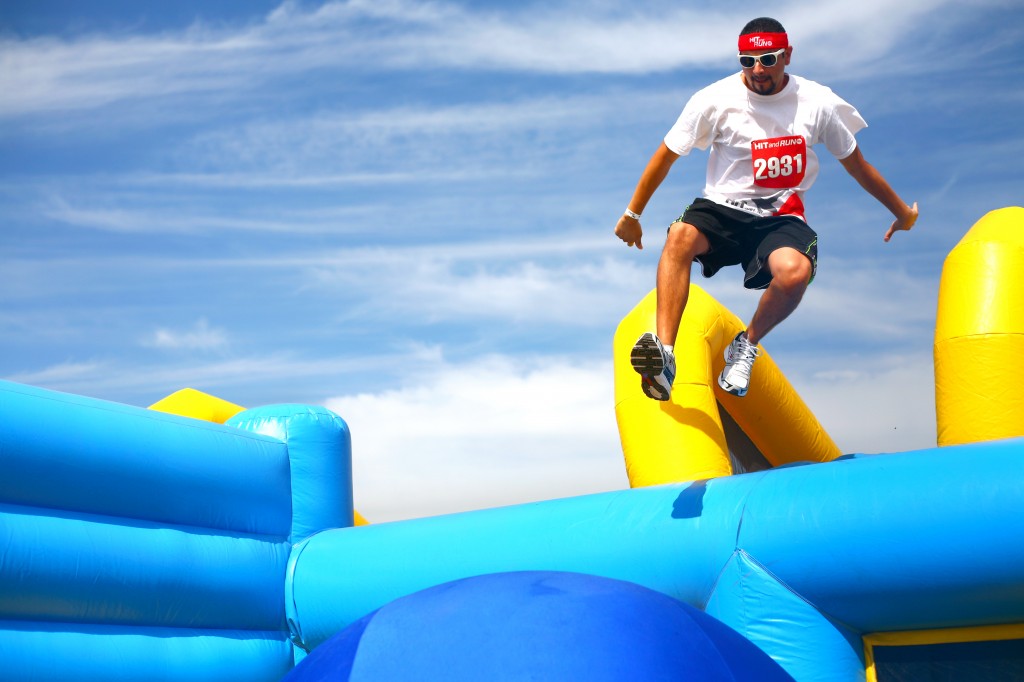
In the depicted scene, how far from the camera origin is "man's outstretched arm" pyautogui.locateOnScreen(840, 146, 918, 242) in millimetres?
3457

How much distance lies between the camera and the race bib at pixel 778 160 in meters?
3.27

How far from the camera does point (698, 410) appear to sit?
389 cm

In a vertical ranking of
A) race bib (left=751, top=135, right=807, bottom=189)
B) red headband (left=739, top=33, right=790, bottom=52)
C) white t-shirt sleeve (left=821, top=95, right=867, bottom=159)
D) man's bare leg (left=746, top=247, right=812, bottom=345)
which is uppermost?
red headband (left=739, top=33, right=790, bottom=52)

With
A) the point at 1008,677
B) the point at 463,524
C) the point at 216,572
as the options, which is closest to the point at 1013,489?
the point at 1008,677

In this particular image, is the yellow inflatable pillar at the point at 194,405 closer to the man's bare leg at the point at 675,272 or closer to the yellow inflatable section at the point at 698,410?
the yellow inflatable section at the point at 698,410

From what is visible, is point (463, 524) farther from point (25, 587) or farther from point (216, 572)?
point (25, 587)

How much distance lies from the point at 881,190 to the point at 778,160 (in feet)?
1.57

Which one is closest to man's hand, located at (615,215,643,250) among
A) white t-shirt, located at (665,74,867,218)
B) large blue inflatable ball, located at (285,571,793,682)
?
white t-shirt, located at (665,74,867,218)

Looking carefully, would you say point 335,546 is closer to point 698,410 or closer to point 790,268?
point 698,410

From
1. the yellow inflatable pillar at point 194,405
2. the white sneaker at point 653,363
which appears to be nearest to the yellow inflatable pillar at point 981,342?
the white sneaker at point 653,363

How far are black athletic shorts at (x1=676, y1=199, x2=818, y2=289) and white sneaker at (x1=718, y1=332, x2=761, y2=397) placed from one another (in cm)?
20

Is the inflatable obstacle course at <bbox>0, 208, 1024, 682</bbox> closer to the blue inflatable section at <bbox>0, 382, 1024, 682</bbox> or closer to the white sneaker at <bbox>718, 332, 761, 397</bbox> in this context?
the blue inflatable section at <bbox>0, 382, 1024, 682</bbox>

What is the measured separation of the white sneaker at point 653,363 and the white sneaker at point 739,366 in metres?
0.37

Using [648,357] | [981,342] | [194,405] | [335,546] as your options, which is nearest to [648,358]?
[648,357]
